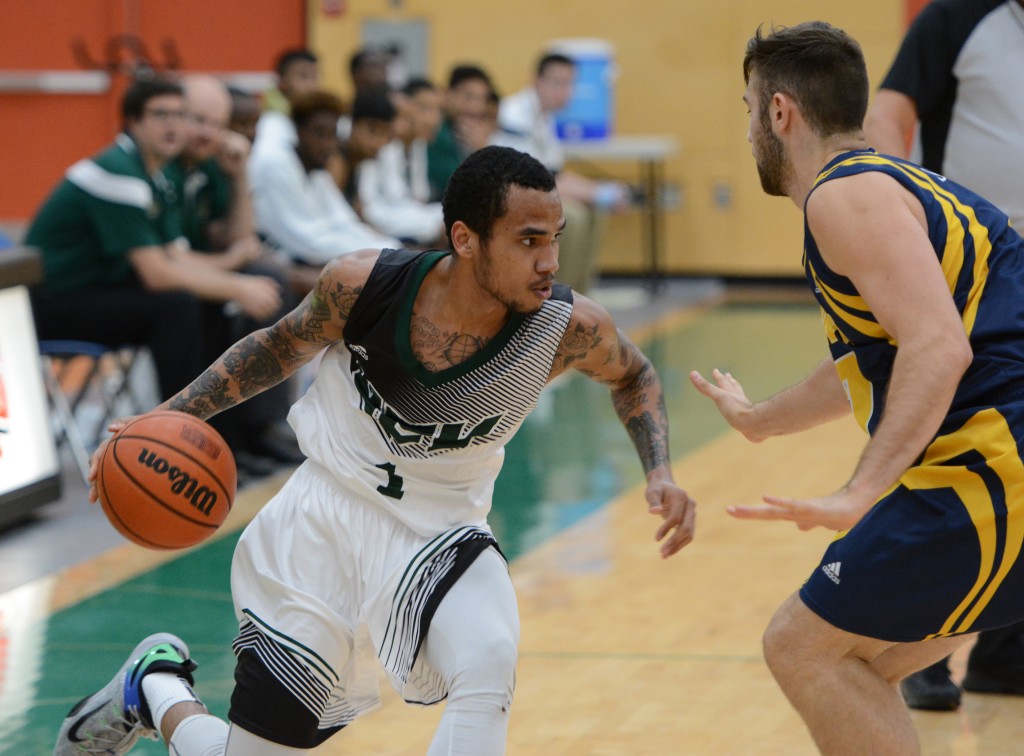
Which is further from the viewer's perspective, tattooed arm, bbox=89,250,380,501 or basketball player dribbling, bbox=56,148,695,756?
tattooed arm, bbox=89,250,380,501

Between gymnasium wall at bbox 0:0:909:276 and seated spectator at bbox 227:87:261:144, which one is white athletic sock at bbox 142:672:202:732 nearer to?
seated spectator at bbox 227:87:261:144

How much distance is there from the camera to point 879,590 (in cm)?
263

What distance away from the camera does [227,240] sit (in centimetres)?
766

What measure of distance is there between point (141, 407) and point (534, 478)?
2.49 m

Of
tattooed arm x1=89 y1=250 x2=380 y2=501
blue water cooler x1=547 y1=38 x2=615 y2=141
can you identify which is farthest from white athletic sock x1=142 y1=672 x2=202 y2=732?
blue water cooler x1=547 y1=38 x2=615 y2=141

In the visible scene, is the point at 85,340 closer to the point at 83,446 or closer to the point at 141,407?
the point at 83,446

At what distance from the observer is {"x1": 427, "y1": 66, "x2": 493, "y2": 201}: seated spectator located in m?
11.0

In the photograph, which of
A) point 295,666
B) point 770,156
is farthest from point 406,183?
point 770,156

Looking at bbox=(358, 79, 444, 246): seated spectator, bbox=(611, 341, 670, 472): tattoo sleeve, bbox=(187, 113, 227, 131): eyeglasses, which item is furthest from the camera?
bbox=(358, 79, 444, 246): seated spectator

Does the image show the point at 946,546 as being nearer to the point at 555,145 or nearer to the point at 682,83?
the point at 555,145

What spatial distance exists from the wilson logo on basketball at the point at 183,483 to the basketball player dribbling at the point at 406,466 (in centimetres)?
16

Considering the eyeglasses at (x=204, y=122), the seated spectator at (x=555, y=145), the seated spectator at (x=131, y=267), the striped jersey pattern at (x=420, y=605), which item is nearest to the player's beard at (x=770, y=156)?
the striped jersey pattern at (x=420, y=605)

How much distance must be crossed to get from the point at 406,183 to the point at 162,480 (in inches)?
292

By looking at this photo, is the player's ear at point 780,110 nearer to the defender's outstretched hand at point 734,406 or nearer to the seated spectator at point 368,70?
the defender's outstretched hand at point 734,406
